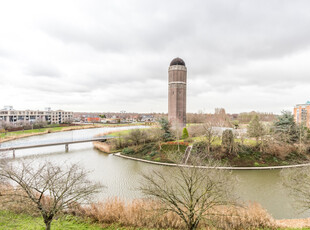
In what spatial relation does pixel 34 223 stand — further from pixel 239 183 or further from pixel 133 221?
pixel 239 183

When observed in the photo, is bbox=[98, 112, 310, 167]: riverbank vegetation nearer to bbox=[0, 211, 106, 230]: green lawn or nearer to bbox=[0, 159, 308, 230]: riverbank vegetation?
bbox=[0, 159, 308, 230]: riverbank vegetation


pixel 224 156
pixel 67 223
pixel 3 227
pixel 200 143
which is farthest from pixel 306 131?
pixel 3 227

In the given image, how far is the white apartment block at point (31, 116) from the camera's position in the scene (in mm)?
57562

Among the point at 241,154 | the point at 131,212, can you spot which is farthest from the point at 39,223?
the point at 241,154

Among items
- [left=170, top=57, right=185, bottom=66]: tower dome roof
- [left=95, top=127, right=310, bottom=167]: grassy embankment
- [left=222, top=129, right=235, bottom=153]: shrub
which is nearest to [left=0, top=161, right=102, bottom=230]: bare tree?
[left=95, top=127, right=310, bottom=167]: grassy embankment

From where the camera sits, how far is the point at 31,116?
65.8 meters

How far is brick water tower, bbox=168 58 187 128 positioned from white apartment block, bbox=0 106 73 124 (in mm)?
54575

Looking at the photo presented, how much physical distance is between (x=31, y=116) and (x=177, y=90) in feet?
215

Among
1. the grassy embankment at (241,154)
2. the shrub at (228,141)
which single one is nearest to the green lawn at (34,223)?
the grassy embankment at (241,154)

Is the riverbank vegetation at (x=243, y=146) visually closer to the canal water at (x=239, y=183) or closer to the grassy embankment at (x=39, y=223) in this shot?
the canal water at (x=239, y=183)

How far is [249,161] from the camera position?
1748 cm

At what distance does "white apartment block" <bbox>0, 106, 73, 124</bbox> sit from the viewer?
57562 millimetres

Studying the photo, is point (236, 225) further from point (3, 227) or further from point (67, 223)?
point (3, 227)

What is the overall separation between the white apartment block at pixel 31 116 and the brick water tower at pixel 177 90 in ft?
179
